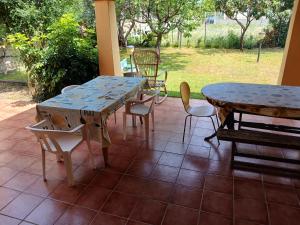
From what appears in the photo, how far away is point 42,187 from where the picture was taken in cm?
236

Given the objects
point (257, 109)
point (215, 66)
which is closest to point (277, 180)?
point (257, 109)

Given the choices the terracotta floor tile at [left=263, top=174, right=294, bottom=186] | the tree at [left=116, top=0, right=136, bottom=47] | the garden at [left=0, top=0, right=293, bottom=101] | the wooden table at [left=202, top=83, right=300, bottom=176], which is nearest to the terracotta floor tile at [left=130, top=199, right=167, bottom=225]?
the wooden table at [left=202, top=83, right=300, bottom=176]

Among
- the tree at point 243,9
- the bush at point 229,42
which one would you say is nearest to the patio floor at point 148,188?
the bush at point 229,42

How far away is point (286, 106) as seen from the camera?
2412mm

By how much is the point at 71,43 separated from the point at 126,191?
3.35 m

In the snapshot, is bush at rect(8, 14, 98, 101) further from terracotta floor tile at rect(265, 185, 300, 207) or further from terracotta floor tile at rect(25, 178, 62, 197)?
terracotta floor tile at rect(265, 185, 300, 207)

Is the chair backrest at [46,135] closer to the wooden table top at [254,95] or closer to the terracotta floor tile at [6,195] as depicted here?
the terracotta floor tile at [6,195]

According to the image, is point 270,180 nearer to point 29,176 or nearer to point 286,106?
point 286,106

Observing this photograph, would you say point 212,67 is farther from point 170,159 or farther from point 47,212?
point 47,212

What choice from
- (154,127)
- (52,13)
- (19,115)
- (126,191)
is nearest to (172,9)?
(52,13)

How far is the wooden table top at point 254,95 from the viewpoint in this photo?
8.22 feet

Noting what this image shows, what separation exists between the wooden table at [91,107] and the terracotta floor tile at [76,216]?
0.66 m

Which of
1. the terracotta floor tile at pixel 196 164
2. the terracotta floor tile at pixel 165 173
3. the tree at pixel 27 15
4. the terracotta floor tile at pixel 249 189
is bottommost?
the terracotta floor tile at pixel 165 173

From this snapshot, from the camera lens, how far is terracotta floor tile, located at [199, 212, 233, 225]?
6.31 feet
